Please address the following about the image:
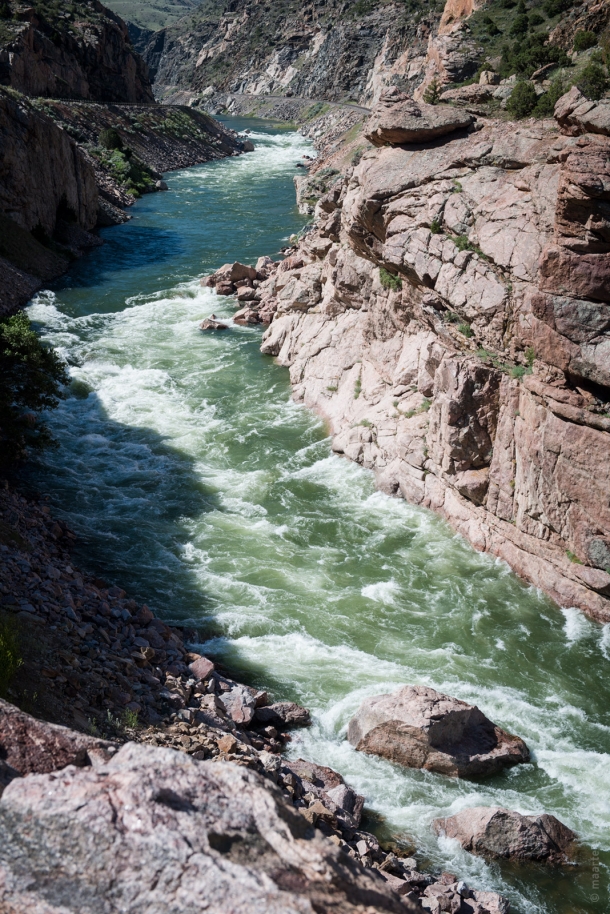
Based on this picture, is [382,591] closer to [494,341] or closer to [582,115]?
[494,341]

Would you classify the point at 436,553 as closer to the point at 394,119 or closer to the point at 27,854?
the point at 394,119

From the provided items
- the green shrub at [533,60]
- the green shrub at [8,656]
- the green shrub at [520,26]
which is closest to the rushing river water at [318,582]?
the green shrub at [8,656]

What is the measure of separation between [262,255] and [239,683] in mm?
Answer: 32381

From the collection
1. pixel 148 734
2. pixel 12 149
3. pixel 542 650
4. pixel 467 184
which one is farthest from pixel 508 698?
pixel 12 149

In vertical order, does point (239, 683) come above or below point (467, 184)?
below

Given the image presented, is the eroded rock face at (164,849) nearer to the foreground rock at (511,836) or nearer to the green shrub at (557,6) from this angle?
the foreground rock at (511,836)

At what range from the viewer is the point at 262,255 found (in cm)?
4306

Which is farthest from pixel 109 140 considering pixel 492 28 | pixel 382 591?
pixel 382 591

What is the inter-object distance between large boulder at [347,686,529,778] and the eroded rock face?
25.6 ft

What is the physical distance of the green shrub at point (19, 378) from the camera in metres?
20.5

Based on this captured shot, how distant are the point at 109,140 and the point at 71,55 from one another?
20.1m

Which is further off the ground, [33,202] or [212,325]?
[33,202]

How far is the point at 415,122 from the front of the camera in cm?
2244

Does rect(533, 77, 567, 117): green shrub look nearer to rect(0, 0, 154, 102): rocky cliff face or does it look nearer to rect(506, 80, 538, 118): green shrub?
rect(506, 80, 538, 118): green shrub
